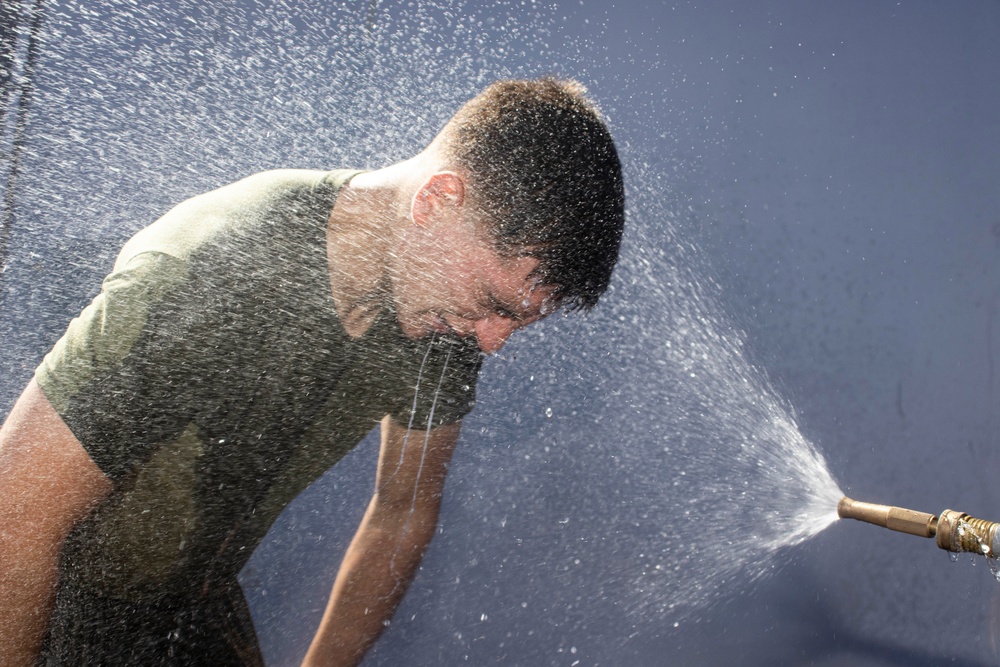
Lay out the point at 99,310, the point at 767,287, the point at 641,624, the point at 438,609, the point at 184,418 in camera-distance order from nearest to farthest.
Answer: the point at 99,310 < the point at 184,418 < the point at 438,609 < the point at 641,624 < the point at 767,287

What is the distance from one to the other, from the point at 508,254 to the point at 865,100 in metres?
1.17

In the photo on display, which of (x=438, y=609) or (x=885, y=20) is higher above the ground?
(x=885, y=20)

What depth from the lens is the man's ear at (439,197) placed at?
0.90 metres

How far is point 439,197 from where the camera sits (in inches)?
35.6

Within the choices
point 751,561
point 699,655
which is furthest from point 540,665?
point 751,561

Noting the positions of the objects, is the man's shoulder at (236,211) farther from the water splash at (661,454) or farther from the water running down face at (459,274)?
the water splash at (661,454)

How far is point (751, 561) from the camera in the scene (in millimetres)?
1476

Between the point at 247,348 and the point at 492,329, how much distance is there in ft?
0.98

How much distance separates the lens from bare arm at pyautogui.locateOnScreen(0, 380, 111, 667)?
28.6 inches

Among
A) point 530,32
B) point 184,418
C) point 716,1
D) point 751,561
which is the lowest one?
point 751,561

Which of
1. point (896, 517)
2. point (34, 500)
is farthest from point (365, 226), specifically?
point (896, 517)

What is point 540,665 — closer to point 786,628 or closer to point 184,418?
point 786,628

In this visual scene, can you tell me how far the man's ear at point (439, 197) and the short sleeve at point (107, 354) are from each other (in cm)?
28

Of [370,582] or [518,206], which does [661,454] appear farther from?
[518,206]
